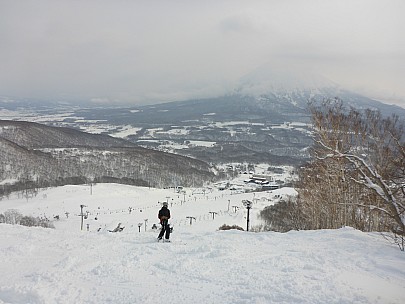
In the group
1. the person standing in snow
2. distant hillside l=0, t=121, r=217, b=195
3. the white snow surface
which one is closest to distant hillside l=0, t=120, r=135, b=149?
distant hillside l=0, t=121, r=217, b=195

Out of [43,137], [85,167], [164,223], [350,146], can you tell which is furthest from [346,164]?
[43,137]

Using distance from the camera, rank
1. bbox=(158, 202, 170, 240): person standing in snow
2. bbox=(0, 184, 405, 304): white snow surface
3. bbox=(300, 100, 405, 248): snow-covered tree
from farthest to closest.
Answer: bbox=(300, 100, 405, 248): snow-covered tree → bbox=(158, 202, 170, 240): person standing in snow → bbox=(0, 184, 405, 304): white snow surface

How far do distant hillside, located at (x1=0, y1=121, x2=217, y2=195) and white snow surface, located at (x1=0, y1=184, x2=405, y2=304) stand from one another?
62056 millimetres

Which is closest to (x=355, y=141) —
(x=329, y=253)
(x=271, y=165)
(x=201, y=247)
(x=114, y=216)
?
(x=329, y=253)

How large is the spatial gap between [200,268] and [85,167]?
8104 cm

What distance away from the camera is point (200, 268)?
6.84 m

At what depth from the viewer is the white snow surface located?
546cm

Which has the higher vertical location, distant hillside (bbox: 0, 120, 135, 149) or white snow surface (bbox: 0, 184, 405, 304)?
white snow surface (bbox: 0, 184, 405, 304)

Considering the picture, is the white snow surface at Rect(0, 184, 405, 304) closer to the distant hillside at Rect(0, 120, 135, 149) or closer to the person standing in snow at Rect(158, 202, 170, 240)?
the person standing in snow at Rect(158, 202, 170, 240)

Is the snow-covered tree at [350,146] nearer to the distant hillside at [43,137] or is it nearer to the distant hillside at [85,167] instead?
the distant hillside at [85,167]

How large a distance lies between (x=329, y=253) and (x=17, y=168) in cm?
7766

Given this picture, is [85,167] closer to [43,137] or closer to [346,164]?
[43,137]

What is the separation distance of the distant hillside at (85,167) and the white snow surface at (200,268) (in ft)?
204

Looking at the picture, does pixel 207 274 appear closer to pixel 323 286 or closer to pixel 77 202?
pixel 323 286
